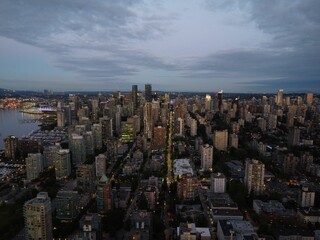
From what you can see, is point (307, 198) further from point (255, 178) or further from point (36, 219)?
point (36, 219)

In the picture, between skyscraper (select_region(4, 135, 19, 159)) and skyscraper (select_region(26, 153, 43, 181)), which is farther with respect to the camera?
skyscraper (select_region(4, 135, 19, 159))

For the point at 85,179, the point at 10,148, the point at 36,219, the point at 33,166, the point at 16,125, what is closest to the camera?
the point at 36,219

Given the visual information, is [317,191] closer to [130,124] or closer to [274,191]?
[274,191]

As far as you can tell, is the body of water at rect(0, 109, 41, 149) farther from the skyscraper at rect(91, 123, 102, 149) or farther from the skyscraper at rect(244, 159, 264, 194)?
the skyscraper at rect(244, 159, 264, 194)

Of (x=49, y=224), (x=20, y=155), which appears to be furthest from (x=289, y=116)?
(x=49, y=224)

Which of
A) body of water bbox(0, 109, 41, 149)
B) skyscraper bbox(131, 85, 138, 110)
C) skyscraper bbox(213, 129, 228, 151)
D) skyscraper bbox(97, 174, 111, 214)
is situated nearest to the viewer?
skyscraper bbox(97, 174, 111, 214)

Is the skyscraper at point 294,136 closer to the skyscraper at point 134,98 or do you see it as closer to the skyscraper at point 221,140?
the skyscraper at point 221,140

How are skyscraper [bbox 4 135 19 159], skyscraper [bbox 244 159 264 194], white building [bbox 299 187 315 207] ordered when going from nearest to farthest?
white building [bbox 299 187 315 207]
skyscraper [bbox 244 159 264 194]
skyscraper [bbox 4 135 19 159]

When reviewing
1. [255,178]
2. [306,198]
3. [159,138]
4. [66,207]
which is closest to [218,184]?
[255,178]

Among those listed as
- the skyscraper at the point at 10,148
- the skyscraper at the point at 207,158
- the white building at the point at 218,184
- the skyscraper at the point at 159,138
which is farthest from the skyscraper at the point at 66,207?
the skyscraper at the point at 159,138

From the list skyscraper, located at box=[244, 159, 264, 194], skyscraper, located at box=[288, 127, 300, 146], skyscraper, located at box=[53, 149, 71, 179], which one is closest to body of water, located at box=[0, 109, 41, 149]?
skyscraper, located at box=[53, 149, 71, 179]

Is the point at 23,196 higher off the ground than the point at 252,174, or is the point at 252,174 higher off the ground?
the point at 252,174
